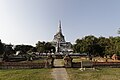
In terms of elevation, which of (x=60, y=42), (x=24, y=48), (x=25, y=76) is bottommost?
(x=25, y=76)

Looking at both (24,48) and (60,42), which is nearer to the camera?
(24,48)

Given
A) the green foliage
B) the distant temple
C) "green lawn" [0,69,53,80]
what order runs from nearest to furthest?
"green lawn" [0,69,53,80]
the green foliage
the distant temple

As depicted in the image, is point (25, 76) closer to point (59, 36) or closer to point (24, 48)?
point (24, 48)

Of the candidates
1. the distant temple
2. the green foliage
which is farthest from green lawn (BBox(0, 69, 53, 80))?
the distant temple

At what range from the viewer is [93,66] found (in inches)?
1277

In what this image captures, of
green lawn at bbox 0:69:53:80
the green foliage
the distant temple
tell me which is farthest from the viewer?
the distant temple

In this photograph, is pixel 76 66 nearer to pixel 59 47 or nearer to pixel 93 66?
pixel 93 66

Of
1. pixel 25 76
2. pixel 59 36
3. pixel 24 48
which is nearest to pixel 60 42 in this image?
pixel 59 36

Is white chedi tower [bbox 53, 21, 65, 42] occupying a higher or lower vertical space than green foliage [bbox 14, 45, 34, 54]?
higher

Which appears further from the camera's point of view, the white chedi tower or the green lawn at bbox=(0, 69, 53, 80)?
the white chedi tower

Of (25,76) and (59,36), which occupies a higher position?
(59,36)

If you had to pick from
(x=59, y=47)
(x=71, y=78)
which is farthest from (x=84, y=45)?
(x=59, y=47)

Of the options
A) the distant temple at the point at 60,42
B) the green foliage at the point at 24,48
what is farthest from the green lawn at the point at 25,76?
the distant temple at the point at 60,42

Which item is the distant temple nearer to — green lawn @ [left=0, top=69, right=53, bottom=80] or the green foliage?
the green foliage
